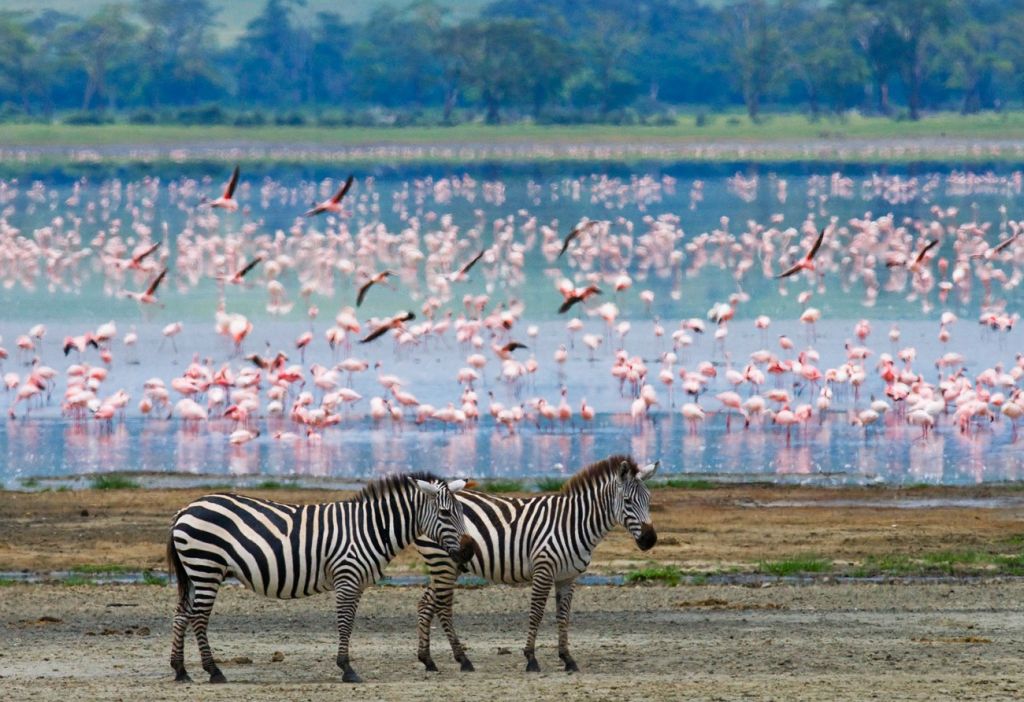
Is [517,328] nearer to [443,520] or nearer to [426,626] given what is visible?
[426,626]

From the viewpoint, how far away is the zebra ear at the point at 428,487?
10773mm

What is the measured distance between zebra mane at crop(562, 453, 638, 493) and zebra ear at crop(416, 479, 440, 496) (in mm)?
792

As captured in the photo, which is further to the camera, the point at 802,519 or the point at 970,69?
the point at 970,69

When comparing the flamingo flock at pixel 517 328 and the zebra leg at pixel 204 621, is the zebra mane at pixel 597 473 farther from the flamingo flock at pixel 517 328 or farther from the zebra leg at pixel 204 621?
the flamingo flock at pixel 517 328

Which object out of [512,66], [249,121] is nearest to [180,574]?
[249,121]

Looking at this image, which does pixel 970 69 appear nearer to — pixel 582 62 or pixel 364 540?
pixel 582 62

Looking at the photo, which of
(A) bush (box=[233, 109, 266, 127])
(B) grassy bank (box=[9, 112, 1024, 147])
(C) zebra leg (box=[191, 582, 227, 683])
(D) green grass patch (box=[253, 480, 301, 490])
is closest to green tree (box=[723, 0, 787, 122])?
(B) grassy bank (box=[9, 112, 1024, 147])

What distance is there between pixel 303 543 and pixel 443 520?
726 millimetres

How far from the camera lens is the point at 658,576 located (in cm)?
1440

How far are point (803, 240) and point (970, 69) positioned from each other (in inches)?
2733

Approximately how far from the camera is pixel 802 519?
16.7 metres

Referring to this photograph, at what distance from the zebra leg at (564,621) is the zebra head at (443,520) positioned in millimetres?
587

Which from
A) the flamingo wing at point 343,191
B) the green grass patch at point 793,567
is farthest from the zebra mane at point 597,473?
the flamingo wing at point 343,191

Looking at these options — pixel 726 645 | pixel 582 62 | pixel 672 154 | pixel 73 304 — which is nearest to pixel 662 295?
pixel 73 304
